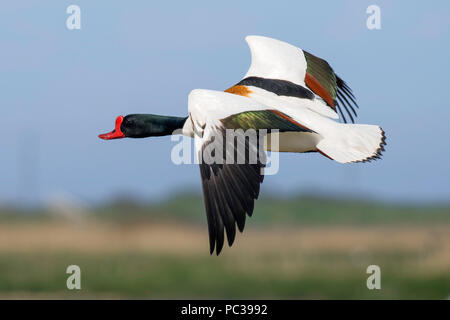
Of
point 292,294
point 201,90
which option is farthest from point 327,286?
point 201,90

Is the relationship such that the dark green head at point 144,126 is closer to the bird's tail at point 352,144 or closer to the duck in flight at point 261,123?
the duck in flight at point 261,123

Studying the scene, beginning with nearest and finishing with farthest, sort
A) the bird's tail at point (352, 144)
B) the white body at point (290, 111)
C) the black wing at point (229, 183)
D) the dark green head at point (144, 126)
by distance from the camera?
the black wing at point (229, 183) → the white body at point (290, 111) → the bird's tail at point (352, 144) → the dark green head at point (144, 126)

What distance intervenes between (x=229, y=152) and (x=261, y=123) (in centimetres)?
25

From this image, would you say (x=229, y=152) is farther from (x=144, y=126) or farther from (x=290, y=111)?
(x=144, y=126)

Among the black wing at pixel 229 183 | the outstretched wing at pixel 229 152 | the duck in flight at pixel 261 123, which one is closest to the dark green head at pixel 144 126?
the duck in flight at pixel 261 123

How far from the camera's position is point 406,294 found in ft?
39.8

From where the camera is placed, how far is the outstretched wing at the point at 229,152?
325cm

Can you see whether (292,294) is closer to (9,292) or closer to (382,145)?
(9,292)

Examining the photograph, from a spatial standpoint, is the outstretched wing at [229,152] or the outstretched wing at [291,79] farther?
the outstretched wing at [291,79]

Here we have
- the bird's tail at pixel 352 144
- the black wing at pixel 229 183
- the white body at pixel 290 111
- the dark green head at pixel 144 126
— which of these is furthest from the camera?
the dark green head at pixel 144 126

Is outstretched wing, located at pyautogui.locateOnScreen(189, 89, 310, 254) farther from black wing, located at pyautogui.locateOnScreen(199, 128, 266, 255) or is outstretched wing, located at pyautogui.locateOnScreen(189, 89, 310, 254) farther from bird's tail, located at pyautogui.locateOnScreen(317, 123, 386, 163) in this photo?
bird's tail, located at pyautogui.locateOnScreen(317, 123, 386, 163)

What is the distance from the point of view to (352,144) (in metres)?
4.01

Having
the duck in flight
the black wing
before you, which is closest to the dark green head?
the duck in flight

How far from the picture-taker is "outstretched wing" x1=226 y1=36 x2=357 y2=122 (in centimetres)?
447
